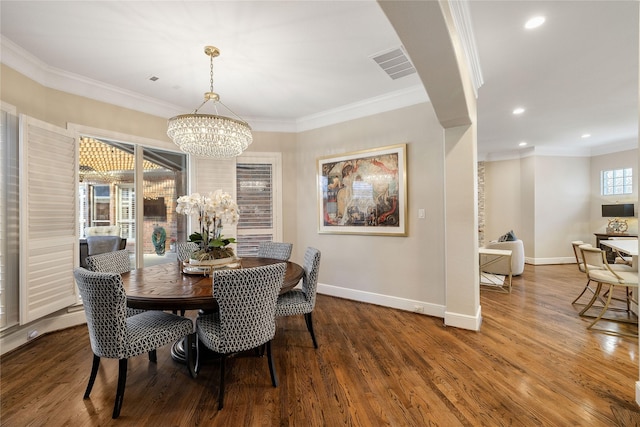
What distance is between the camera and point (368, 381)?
2.09 metres

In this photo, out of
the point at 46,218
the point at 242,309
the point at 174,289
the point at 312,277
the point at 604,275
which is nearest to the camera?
the point at 242,309

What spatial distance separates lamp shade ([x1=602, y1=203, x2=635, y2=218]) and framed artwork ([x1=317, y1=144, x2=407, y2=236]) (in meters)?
6.01

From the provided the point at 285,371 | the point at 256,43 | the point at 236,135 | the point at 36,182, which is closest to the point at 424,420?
the point at 285,371

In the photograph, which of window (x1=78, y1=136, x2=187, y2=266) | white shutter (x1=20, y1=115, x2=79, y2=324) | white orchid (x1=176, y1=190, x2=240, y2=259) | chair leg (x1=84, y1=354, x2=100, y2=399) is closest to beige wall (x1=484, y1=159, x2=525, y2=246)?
white orchid (x1=176, y1=190, x2=240, y2=259)

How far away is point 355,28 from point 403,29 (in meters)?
0.77

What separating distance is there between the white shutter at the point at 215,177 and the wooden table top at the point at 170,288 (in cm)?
178

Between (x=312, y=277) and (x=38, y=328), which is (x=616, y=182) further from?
(x=38, y=328)

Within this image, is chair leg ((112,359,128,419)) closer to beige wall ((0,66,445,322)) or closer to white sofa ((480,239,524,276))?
beige wall ((0,66,445,322))

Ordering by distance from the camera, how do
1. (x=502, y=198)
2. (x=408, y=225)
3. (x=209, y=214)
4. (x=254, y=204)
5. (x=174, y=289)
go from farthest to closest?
1. (x=502, y=198)
2. (x=254, y=204)
3. (x=408, y=225)
4. (x=209, y=214)
5. (x=174, y=289)

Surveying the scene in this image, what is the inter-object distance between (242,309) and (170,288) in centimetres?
62

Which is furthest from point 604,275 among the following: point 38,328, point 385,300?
point 38,328

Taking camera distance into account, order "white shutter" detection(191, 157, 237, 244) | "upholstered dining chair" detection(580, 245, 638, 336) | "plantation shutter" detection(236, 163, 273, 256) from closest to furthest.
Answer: "upholstered dining chair" detection(580, 245, 638, 336)
"white shutter" detection(191, 157, 237, 244)
"plantation shutter" detection(236, 163, 273, 256)

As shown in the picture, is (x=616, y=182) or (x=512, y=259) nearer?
(x=512, y=259)

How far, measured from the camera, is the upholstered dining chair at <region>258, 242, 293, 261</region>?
10.7 ft
